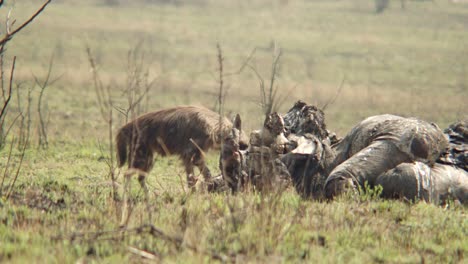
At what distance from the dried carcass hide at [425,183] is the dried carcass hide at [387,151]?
0.15 meters

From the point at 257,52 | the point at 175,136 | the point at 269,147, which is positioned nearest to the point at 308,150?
the point at 269,147

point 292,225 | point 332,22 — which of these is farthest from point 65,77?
point 292,225

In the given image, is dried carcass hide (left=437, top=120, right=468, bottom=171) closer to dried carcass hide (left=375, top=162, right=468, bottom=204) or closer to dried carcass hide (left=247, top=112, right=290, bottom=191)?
dried carcass hide (left=375, top=162, right=468, bottom=204)

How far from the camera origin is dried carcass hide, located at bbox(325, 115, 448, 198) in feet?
24.5

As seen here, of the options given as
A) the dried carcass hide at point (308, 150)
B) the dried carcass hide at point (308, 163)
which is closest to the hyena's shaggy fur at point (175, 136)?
the dried carcass hide at point (308, 150)

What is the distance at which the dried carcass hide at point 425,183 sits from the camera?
23.9 feet

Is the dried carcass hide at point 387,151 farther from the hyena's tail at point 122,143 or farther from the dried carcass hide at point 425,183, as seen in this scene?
the hyena's tail at point 122,143

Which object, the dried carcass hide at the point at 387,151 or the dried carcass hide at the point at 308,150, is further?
the dried carcass hide at the point at 308,150

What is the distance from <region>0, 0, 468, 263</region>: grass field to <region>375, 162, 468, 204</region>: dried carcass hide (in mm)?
335

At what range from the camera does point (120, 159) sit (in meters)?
9.74

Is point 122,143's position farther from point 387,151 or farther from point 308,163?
point 387,151

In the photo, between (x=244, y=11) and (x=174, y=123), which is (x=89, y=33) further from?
(x=174, y=123)

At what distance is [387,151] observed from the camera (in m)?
7.67

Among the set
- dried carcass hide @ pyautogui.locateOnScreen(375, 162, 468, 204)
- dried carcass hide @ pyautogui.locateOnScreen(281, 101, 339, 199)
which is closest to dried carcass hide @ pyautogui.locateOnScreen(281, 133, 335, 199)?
dried carcass hide @ pyautogui.locateOnScreen(281, 101, 339, 199)
